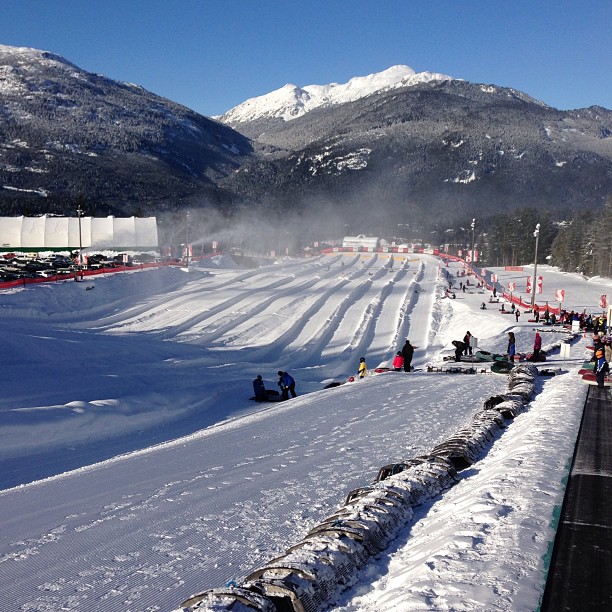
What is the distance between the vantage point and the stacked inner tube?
4039 mm

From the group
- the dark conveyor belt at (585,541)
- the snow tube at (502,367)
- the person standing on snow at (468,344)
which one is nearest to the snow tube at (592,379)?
the snow tube at (502,367)

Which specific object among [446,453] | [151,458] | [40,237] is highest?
[40,237]

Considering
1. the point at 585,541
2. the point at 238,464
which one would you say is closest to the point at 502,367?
the point at 238,464

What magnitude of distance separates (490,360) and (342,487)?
16599 mm

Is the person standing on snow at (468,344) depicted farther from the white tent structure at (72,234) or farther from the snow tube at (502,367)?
the white tent structure at (72,234)

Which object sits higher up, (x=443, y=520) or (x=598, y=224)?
(x=598, y=224)

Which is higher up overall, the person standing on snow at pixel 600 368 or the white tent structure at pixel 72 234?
the white tent structure at pixel 72 234

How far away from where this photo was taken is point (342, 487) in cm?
842

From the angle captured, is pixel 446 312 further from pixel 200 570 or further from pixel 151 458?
pixel 200 570

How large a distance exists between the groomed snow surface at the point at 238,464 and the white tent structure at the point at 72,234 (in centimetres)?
4747

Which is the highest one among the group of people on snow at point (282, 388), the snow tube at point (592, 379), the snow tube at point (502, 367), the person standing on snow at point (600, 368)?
the person standing on snow at point (600, 368)

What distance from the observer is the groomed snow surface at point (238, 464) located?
5207mm

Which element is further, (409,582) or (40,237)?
(40,237)

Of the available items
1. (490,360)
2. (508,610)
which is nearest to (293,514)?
(508,610)
